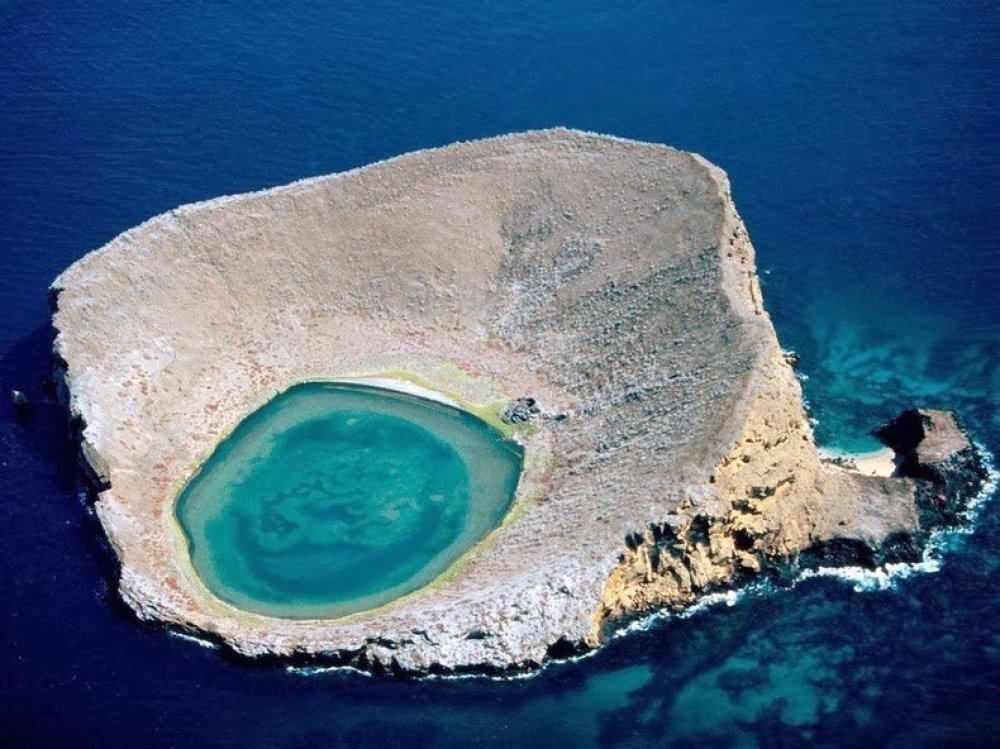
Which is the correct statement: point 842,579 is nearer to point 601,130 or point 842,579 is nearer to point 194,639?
point 194,639

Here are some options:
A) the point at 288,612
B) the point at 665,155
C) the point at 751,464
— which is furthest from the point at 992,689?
the point at 665,155

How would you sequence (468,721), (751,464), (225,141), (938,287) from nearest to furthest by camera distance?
1. (468,721)
2. (751,464)
3. (938,287)
4. (225,141)

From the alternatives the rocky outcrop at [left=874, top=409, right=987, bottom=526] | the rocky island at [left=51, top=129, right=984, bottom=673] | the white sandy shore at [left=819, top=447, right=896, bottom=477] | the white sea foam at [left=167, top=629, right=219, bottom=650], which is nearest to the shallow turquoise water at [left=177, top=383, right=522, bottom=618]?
the rocky island at [left=51, top=129, right=984, bottom=673]

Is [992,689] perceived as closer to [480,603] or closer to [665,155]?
[480,603]

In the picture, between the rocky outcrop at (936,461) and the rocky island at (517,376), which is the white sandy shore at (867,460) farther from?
the rocky island at (517,376)

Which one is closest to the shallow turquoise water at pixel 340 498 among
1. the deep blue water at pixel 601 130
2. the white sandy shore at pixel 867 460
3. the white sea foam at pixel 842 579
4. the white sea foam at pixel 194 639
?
the white sea foam at pixel 194 639

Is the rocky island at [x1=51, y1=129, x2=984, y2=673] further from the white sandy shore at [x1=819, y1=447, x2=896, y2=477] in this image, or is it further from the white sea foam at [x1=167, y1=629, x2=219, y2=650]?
the white sandy shore at [x1=819, y1=447, x2=896, y2=477]
